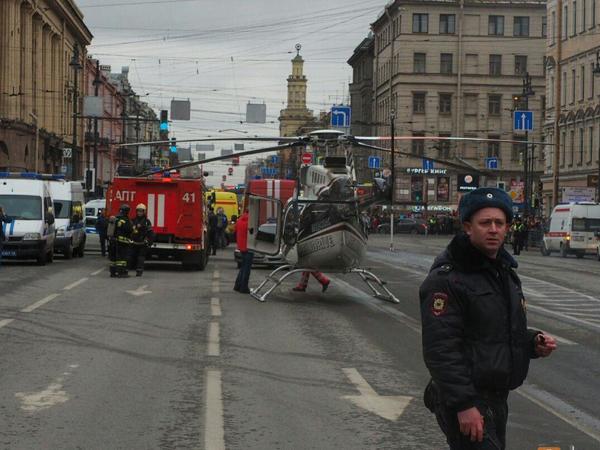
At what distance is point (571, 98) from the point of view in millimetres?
70188

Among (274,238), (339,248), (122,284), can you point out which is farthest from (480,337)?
(122,284)

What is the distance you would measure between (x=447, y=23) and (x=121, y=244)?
74.3 metres

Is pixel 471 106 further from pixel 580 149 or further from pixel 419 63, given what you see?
pixel 580 149

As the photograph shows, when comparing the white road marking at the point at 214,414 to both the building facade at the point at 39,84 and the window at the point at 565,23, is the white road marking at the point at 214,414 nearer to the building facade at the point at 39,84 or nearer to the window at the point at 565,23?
the building facade at the point at 39,84

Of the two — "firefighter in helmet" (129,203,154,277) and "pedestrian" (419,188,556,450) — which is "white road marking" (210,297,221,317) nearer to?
"firefighter in helmet" (129,203,154,277)

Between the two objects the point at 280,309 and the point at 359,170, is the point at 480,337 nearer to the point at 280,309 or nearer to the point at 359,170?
the point at 280,309

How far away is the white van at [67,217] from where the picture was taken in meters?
35.3

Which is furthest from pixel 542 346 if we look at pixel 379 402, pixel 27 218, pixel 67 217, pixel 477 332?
pixel 67 217

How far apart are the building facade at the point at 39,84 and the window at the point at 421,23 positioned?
1130 inches

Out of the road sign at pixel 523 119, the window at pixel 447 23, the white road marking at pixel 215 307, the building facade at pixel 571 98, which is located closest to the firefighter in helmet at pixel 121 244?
the white road marking at pixel 215 307

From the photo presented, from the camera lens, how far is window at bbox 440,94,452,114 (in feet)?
321

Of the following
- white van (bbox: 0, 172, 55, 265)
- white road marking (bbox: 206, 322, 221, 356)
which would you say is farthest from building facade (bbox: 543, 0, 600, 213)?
white road marking (bbox: 206, 322, 221, 356)

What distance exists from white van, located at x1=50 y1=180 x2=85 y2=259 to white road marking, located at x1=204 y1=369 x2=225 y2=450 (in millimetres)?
24694

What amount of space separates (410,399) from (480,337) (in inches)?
212
